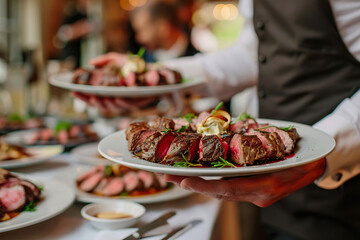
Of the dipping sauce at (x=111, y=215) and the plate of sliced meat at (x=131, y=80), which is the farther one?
the plate of sliced meat at (x=131, y=80)

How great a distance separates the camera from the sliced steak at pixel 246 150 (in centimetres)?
115

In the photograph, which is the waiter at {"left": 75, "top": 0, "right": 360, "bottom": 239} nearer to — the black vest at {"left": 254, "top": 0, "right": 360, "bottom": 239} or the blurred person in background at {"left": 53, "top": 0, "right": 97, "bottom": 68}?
the black vest at {"left": 254, "top": 0, "right": 360, "bottom": 239}

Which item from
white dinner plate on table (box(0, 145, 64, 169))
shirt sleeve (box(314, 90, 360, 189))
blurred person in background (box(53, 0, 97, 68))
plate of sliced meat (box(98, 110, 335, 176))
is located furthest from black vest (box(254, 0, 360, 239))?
blurred person in background (box(53, 0, 97, 68))

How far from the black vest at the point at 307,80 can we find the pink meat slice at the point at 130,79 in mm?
695

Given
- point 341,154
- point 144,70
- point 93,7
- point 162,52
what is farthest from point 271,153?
point 93,7

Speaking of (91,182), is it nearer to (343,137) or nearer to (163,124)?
(163,124)

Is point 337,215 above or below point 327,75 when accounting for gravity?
below

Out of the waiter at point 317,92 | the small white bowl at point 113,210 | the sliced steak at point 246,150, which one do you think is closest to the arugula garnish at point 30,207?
the small white bowl at point 113,210

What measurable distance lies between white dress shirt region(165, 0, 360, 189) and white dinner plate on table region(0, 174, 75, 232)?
A: 3.52ft

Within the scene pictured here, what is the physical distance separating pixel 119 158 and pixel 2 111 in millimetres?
3704

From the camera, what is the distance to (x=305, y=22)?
191 cm

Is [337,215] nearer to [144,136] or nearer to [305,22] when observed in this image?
[305,22]

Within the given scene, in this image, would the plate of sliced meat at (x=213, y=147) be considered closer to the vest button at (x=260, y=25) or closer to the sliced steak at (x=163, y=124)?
the sliced steak at (x=163, y=124)

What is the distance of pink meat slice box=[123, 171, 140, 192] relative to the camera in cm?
178
